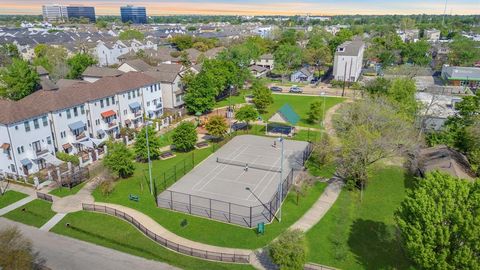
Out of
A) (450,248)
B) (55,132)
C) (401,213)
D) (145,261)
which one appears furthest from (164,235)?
(55,132)

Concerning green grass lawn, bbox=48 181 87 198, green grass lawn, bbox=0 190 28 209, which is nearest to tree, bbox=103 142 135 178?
green grass lawn, bbox=48 181 87 198

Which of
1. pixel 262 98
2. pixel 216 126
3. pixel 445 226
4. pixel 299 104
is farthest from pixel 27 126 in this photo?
pixel 299 104

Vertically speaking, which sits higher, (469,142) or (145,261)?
(469,142)

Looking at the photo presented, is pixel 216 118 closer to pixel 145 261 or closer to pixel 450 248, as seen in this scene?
pixel 145 261

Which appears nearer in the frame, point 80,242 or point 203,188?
point 80,242

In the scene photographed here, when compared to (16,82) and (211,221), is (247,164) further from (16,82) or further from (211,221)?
(16,82)

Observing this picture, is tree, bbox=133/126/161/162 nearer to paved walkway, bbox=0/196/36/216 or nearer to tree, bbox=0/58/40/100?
paved walkway, bbox=0/196/36/216
